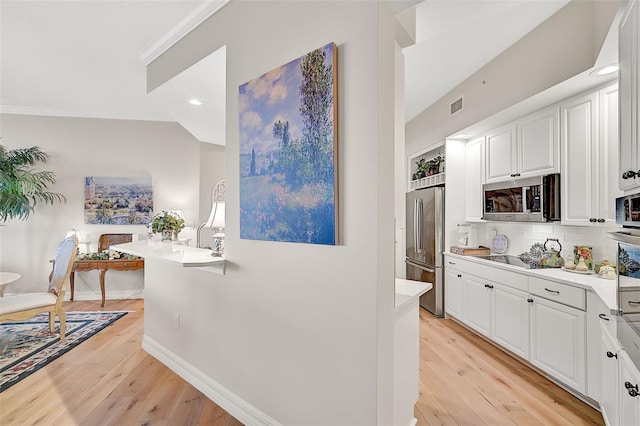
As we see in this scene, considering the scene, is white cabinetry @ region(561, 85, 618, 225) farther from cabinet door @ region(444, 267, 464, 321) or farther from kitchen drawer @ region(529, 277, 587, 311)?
cabinet door @ region(444, 267, 464, 321)

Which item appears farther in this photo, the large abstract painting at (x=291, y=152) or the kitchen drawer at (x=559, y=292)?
the kitchen drawer at (x=559, y=292)

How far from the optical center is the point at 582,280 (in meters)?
2.32

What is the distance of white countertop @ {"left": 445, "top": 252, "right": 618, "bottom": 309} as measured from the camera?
193 centimetres

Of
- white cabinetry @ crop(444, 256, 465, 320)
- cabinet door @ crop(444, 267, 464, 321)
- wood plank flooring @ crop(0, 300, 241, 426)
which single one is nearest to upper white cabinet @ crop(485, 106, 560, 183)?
white cabinetry @ crop(444, 256, 465, 320)

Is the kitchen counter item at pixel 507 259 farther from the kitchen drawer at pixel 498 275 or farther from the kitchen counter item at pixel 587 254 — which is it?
the kitchen counter item at pixel 587 254

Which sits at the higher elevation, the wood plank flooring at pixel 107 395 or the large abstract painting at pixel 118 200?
the large abstract painting at pixel 118 200

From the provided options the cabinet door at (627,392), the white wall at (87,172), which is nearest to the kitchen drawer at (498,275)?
the cabinet door at (627,392)

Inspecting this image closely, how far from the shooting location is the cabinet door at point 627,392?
4.48ft

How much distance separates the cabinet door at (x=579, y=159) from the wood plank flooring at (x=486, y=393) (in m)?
1.29

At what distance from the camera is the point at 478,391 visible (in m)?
2.41

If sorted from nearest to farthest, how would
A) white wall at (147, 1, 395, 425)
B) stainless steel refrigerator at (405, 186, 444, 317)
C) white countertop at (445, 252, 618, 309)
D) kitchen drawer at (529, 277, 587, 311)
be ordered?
white wall at (147, 1, 395, 425)
white countertop at (445, 252, 618, 309)
kitchen drawer at (529, 277, 587, 311)
stainless steel refrigerator at (405, 186, 444, 317)

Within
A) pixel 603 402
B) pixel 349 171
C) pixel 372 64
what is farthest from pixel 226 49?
pixel 603 402

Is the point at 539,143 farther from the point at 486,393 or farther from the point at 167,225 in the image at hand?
the point at 167,225

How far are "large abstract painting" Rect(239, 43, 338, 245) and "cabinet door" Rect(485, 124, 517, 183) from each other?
2510 millimetres
